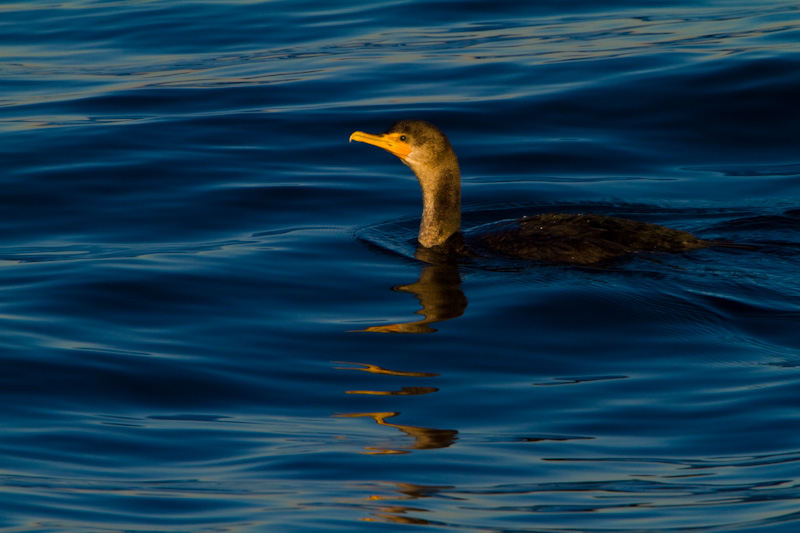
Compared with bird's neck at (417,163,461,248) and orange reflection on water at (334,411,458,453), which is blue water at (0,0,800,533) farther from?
bird's neck at (417,163,461,248)

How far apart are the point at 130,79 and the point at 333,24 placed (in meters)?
4.17

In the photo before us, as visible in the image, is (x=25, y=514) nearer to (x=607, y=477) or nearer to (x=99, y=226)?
(x=607, y=477)

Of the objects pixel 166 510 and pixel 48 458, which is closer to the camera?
pixel 166 510

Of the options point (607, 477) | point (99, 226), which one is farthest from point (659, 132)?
point (607, 477)

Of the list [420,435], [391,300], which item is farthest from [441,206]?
[420,435]

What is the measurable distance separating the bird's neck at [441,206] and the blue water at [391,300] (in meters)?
0.28

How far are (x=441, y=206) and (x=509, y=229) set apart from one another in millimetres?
675

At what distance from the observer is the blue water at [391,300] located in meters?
5.19

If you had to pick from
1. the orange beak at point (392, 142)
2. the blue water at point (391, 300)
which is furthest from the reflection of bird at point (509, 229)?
the blue water at point (391, 300)

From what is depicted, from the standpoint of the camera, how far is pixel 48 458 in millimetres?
5559

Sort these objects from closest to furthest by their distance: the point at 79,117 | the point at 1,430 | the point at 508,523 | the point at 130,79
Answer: the point at 508,523
the point at 1,430
the point at 79,117
the point at 130,79

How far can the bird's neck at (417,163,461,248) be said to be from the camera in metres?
9.74

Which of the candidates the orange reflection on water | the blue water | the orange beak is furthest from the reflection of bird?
the orange reflection on water

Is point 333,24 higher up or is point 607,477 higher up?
point 333,24
